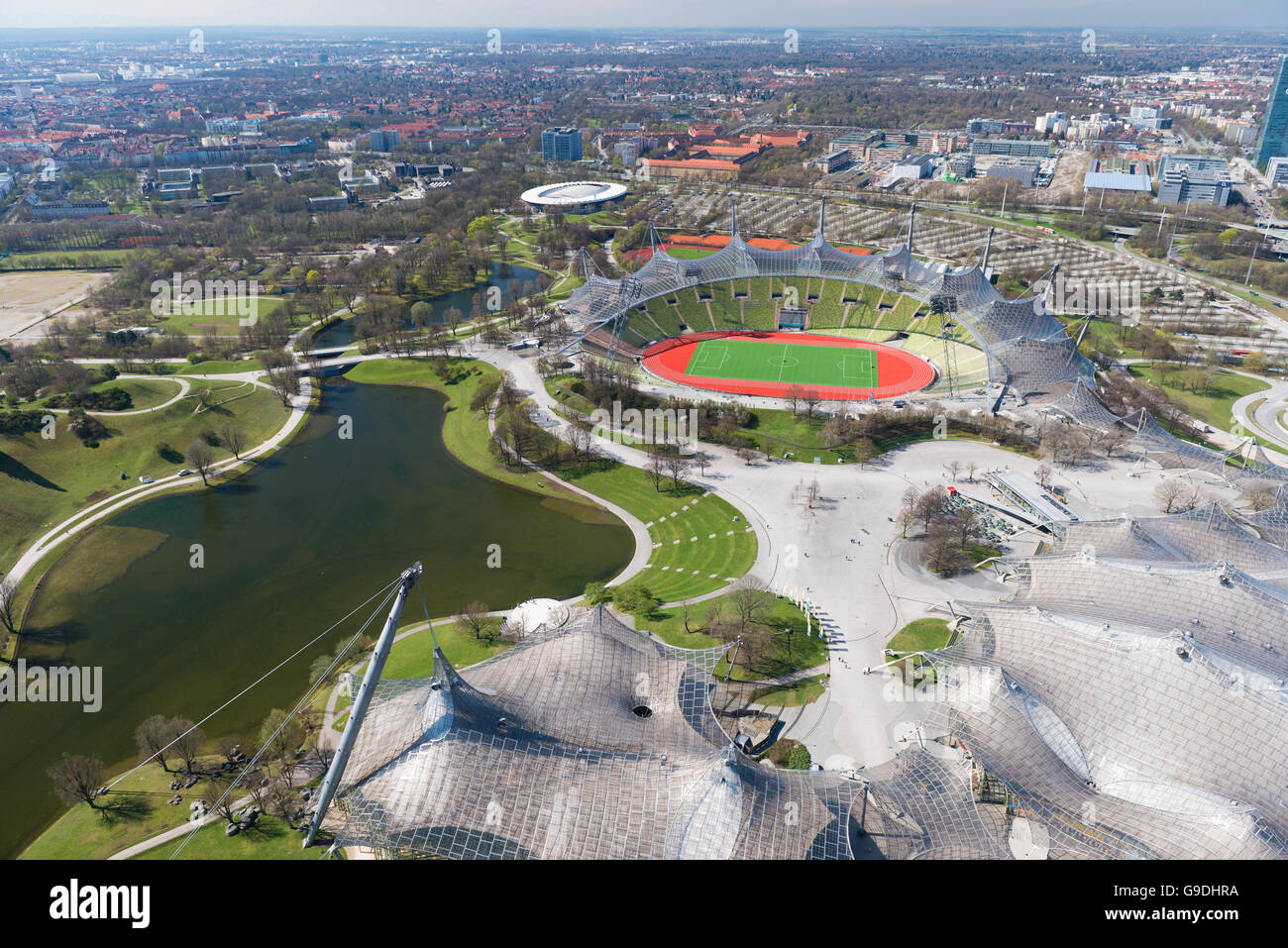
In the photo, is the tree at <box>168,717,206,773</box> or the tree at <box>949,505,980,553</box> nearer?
the tree at <box>168,717,206,773</box>

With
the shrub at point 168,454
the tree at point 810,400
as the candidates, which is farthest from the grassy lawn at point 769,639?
the shrub at point 168,454

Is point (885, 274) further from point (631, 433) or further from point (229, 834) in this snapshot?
point (229, 834)

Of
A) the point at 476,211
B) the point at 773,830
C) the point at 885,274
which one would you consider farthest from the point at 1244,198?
the point at 773,830

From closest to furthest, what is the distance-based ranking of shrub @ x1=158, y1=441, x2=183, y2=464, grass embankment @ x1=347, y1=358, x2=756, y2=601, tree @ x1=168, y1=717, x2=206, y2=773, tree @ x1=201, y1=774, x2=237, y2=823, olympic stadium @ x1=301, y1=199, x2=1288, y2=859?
olympic stadium @ x1=301, y1=199, x2=1288, y2=859 → tree @ x1=201, y1=774, x2=237, y2=823 → tree @ x1=168, y1=717, x2=206, y2=773 → grass embankment @ x1=347, y1=358, x2=756, y2=601 → shrub @ x1=158, y1=441, x2=183, y2=464

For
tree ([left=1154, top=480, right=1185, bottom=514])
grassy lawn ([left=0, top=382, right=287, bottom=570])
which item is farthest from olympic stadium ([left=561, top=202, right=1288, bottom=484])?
grassy lawn ([left=0, top=382, right=287, bottom=570])

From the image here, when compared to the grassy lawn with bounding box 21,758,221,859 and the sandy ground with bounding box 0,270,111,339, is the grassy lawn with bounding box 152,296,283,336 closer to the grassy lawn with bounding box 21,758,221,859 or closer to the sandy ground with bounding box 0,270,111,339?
the sandy ground with bounding box 0,270,111,339

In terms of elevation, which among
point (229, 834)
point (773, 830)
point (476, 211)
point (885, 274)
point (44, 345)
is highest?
point (476, 211)

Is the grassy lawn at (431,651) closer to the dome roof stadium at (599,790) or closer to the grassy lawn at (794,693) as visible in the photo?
the dome roof stadium at (599,790)
